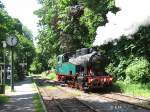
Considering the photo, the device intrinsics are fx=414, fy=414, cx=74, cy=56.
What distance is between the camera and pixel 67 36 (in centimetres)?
4419

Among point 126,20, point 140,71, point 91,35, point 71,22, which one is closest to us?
point 126,20

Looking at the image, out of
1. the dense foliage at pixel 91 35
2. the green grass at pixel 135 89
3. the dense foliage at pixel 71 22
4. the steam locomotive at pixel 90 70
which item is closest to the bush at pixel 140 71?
the dense foliage at pixel 91 35

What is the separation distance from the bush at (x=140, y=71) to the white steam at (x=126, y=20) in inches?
93.7

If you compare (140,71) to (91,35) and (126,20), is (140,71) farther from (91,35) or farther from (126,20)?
(91,35)

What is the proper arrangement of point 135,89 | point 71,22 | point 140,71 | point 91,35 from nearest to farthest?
point 135,89, point 140,71, point 91,35, point 71,22

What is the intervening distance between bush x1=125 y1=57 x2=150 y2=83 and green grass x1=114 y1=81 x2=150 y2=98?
25.0 inches

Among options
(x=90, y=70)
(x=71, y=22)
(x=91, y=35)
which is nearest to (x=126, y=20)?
(x=90, y=70)

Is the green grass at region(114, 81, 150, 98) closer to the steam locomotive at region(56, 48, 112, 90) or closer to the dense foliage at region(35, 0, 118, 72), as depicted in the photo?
the steam locomotive at region(56, 48, 112, 90)

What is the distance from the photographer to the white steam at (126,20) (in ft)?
78.6

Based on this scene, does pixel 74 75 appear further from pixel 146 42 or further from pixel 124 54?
pixel 146 42

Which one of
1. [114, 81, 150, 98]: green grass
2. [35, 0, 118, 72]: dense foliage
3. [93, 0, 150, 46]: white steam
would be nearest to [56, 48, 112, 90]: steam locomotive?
[114, 81, 150, 98]: green grass

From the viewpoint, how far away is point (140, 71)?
26844 mm

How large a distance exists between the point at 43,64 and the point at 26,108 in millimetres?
98244

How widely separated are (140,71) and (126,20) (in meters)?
3.54
